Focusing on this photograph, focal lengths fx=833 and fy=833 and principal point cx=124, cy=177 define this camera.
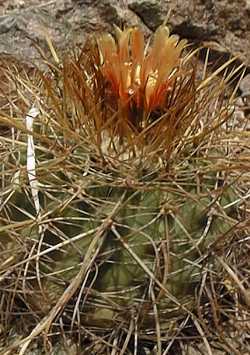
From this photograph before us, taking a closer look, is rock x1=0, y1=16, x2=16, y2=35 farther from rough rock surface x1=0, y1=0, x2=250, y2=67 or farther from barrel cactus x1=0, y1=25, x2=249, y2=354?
barrel cactus x1=0, y1=25, x2=249, y2=354

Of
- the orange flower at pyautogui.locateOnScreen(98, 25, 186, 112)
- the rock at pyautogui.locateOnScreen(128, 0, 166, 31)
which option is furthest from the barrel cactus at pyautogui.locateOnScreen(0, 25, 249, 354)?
the rock at pyautogui.locateOnScreen(128, 0, 166, 31)

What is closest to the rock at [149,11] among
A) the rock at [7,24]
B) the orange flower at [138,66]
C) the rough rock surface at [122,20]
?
the rough rock surface at [122,20]

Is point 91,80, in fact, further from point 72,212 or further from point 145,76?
point 72,212

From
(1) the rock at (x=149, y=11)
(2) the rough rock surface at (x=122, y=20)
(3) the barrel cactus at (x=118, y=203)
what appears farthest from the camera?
(1) the rock at (x=149, y=11)

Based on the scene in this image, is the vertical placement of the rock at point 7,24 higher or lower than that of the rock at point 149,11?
lower

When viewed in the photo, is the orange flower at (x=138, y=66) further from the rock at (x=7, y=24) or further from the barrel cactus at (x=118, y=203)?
the rock at (x=7, y=24)

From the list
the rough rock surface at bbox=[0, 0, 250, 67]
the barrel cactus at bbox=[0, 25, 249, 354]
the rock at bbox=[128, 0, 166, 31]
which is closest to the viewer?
the barrel cactus at bbox=[0, 25, 249, 354]

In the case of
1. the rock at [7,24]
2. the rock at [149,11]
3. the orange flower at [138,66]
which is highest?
the orange flower at [138,66]

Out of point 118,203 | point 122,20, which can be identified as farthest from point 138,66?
point 122,20

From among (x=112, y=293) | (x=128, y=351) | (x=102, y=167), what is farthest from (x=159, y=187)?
(x=128, y=351)
